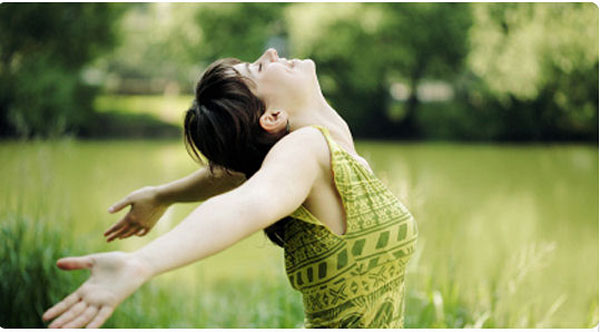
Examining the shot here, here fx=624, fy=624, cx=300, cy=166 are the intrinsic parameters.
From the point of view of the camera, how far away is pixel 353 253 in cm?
136

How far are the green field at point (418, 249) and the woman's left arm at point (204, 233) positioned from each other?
579mm

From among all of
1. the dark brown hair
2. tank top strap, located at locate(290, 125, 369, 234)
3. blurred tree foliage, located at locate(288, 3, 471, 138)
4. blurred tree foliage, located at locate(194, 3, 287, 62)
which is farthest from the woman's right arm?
blurred tree foliage, located at locate(194, 3, 287, 62)

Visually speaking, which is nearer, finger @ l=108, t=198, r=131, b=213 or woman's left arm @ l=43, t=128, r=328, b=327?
woman's left arm @ l=43, t=128, r=328, b=327

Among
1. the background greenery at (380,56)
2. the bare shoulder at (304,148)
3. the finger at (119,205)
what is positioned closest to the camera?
the bare shoulder at (304,148)

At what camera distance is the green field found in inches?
128

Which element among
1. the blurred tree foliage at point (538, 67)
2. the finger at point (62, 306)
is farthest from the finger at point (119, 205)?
the blurred tree foliage at point (538, 67)

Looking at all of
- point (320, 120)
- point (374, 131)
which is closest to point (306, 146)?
point (320, 120)

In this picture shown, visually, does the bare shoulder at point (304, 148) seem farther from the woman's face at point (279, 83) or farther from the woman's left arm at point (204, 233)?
the woman's face at point (279, 83)

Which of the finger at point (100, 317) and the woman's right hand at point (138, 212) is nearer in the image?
the finger at point (100, 317)

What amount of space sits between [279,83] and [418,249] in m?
3.18

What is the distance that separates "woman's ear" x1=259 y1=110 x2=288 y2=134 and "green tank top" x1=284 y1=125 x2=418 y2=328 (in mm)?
124

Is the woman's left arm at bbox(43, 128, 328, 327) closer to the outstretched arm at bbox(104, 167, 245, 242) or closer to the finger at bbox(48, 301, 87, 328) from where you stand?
the finger at bbox(48, 301, 87, 328)

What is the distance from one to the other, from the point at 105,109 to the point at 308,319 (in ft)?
79.5

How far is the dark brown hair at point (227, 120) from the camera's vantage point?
1.41 m
